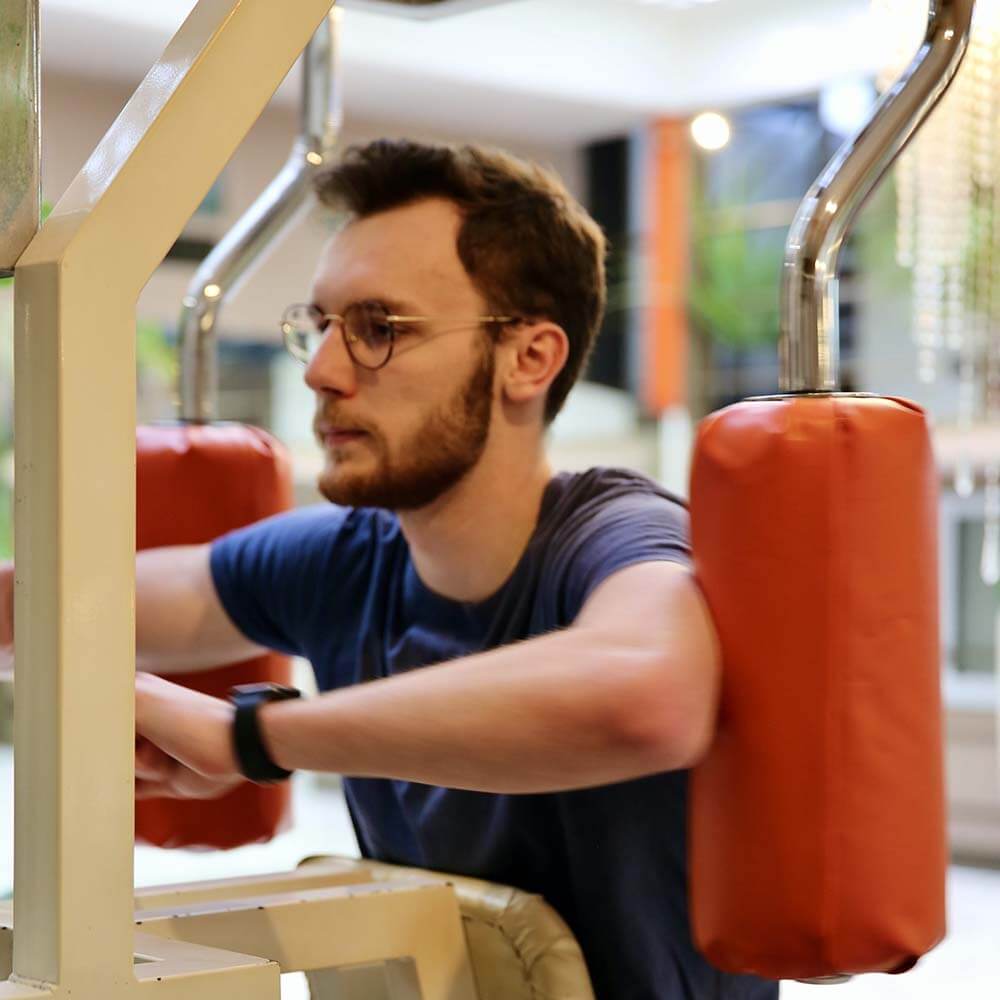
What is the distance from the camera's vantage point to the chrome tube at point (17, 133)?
0.79 m

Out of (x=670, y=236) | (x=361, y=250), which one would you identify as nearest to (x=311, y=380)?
(x=361, y=250)

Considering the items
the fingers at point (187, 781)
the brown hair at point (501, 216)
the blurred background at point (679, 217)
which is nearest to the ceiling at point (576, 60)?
the blurred background at point (679, 217)

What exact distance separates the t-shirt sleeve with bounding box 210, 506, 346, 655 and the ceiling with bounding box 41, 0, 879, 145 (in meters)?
3.50

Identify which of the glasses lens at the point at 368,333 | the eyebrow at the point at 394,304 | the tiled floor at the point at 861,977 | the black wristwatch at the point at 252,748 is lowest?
the tiled floor at the point at 861,977

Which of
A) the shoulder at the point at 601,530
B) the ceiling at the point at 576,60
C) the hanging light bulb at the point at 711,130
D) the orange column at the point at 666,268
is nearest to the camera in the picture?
the shoulder at the point at 601,530

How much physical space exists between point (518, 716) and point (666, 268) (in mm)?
5334

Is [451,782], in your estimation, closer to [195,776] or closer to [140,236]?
[195,776]

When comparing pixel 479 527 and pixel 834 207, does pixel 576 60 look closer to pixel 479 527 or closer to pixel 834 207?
pixel 479 527

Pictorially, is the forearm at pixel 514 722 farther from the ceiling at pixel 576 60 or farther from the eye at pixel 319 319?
the ceiling at pixel 576 60

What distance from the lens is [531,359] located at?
1.36 metres

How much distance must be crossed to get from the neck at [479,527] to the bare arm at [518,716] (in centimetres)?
32

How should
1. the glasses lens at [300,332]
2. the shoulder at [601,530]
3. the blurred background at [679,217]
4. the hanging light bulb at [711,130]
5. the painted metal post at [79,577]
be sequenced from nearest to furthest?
the painted metal post at [79,577] → the shoulder at [601,530] → the glasses lens at [300,332] → the blurred background at [679,217] → the hanging light bulb at [711,130]

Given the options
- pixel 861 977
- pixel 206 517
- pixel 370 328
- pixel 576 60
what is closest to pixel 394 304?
pixel 370 328

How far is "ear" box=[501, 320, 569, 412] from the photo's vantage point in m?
1.35
